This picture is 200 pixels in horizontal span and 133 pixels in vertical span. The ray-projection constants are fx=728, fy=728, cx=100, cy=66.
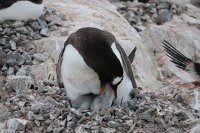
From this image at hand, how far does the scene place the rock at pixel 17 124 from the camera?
6.80 m

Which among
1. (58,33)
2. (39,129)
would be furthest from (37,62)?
(39,129)

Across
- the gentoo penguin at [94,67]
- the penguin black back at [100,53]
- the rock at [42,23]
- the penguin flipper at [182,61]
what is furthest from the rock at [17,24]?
the penguin flipper at [182,61]

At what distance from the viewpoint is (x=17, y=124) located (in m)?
6.82

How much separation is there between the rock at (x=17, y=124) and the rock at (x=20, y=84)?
32.9 inches

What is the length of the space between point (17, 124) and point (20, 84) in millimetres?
1019

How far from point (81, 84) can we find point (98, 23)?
7.98ft

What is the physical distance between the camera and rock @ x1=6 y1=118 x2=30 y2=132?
6.80 m

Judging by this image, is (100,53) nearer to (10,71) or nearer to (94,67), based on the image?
(94,67)

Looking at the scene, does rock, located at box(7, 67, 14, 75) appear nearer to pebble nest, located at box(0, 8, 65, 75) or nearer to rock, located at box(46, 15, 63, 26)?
pebble nest, located at box(0, 8, 65, 75)

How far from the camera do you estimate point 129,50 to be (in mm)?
9398

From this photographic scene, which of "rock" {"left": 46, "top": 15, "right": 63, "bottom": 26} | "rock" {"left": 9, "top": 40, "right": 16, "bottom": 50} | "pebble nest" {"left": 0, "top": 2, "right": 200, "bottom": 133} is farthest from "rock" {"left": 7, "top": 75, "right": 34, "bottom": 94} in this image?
"rock" {"left": 46, "top": 15, "right": 63, "bottom": 26}

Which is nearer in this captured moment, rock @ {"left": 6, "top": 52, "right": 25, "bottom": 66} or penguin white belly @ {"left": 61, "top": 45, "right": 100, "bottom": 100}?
penguin white belly @ {"left": 61, "top": 45, "right": 100, "bottom": 100}

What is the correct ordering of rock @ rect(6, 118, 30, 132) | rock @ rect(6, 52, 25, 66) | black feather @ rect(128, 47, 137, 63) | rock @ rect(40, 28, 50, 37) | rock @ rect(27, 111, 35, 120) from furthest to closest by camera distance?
1. rock @ rect(40, 28, 50, 37)
2. black feather @ rect(128, 47, 137, 63)
3. rock @ rect(6, 52, 25, 66)
4. rock @ rect(27, 111, 35, 120)
5. rock @ rect(6, 118, 30, 132)

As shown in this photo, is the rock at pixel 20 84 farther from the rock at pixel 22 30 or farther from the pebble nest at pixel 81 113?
the rock at pixel 22 30
